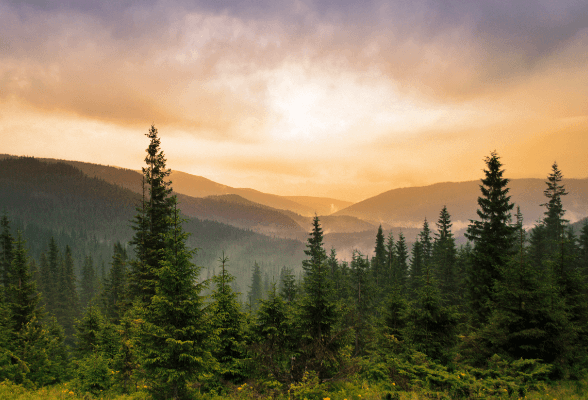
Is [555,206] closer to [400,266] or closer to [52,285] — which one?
[400,266]

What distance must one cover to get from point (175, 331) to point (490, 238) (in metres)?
21.5

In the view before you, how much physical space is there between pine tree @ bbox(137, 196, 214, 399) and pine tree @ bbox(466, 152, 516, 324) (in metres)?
17.8

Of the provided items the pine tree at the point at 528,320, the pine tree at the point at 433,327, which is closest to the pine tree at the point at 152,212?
the pine tree at the point at 433,327

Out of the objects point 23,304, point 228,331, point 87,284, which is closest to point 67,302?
point 87,284

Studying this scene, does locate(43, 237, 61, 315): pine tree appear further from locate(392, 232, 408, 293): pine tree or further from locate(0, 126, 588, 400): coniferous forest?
locate(392, 232, 408, 293): pine tree

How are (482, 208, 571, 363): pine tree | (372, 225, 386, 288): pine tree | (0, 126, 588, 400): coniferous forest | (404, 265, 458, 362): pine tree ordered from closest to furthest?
1. (0, 126, 588, 400): coniferous forest
2. (482, 208, 571, 363): pine tree
3. (404, 265, 458, 362): pine tree
4. (372, 225, 386, 288): pine tree

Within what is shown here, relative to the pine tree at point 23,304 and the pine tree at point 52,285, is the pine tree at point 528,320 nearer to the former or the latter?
the pine tree at point 23,304

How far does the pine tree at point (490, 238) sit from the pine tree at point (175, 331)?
1779 cm

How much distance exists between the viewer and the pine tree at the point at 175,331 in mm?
10027

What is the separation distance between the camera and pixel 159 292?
1061cm

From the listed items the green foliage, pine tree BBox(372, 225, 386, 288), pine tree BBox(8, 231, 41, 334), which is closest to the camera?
the green foliage

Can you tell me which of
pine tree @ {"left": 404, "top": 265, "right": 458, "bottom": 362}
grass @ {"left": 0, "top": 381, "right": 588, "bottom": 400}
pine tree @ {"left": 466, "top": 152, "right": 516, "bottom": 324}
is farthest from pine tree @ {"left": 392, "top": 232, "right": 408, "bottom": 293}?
grass @ {"left": 0, "top": 381, "right": 588, "bottom": 400}

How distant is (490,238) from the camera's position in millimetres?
20359

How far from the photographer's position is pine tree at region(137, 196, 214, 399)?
32.9 ft
